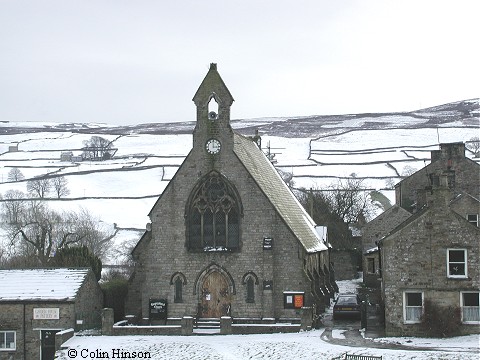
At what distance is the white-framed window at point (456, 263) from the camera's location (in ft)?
98.2

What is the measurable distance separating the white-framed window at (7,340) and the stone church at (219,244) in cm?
715

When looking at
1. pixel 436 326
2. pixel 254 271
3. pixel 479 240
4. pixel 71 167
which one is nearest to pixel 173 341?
pixel 254 271

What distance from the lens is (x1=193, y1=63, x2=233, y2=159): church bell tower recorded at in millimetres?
37406

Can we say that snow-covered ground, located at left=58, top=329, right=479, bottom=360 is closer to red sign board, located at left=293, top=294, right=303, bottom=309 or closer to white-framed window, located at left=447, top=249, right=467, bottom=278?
white-framed window, located at left=447, top=249, right=467, bottom=278

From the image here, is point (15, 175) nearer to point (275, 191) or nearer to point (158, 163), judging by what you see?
point (158, 163)

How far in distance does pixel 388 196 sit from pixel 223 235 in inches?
2685

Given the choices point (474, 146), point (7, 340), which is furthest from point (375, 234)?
point (474, 146)

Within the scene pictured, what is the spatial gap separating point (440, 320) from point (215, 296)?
493 inches

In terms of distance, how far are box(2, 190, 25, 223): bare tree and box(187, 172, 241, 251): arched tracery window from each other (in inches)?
1640

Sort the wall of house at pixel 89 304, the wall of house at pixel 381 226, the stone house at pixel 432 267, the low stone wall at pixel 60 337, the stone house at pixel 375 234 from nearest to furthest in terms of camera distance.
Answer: the stone house at pixel 432 267
the low stone wall at pixel 60 337
the wall of house at pixel 89 304
the stone house at pixel 375 234
the wall of house at pixel 381 226

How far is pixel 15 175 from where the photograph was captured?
124125 millimetres

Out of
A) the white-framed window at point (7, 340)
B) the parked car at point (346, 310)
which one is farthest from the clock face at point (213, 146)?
the white-framed window at point (7, 340)

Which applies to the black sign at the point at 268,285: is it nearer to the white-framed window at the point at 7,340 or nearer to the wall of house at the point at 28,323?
the wall of house at the point at 28,323

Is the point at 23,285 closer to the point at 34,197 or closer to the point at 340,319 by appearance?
the point at 340,319
